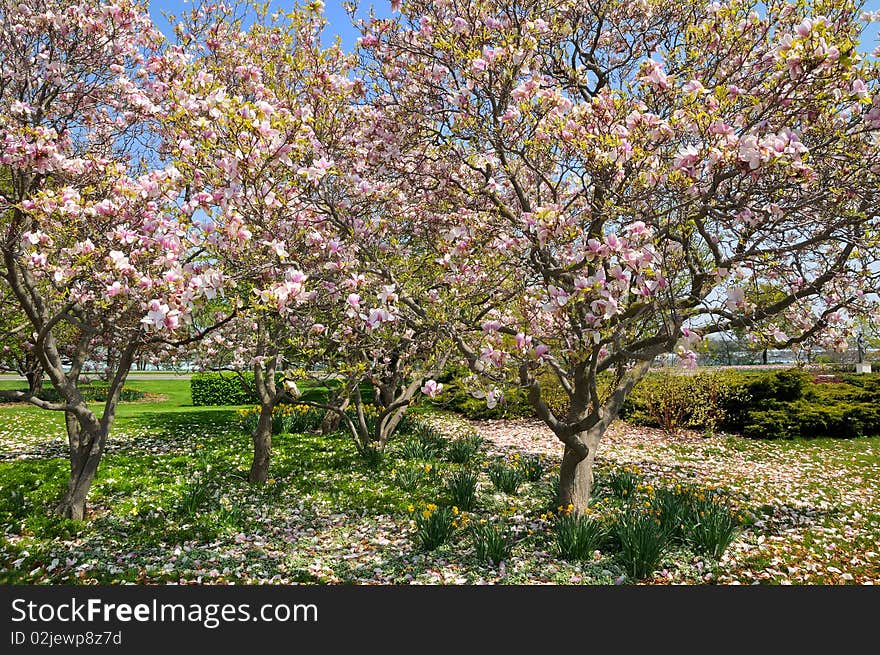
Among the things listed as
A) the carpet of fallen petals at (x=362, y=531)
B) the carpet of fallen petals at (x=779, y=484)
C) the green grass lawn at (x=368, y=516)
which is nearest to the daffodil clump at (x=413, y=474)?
the green grass lawn at (x=368, y=516)

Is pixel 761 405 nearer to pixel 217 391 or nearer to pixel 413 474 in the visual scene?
pixel 413 474

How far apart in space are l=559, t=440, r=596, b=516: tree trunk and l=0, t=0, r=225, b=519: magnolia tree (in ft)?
14.3

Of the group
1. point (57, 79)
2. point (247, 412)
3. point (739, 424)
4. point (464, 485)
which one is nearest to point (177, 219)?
point (57, 79)

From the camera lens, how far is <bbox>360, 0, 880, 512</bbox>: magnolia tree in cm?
358

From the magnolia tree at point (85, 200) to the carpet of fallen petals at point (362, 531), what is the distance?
1024 mm

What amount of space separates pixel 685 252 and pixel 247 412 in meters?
10.7

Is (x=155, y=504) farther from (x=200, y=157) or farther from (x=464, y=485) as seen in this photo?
(x=200, y=157)

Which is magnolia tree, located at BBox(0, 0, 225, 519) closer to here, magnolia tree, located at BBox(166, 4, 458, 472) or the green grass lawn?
magnolia tree, located at BBox(166, 4, 458, 472)

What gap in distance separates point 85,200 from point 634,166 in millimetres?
4185

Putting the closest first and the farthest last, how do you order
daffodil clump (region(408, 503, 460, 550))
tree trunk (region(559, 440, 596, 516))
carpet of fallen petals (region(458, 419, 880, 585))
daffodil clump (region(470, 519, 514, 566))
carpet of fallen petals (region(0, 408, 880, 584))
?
carpet of fallen petals (region(0, 408, 880, 584)) < daffodil clump (region(470, 519, 514, 566)) < carpet of fallen petals (region(458, 419, 880, 585)) < daffodil clump (region(408, 503, 460, 550)) < tree trunk (region(559, 440, 596, 516))

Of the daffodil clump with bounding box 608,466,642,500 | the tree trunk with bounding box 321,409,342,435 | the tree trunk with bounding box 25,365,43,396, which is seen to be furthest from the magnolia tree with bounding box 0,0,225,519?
the daffodil clump with bounding box 608,466,642,500

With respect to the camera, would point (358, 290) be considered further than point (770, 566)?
No

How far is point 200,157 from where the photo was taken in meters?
4.09

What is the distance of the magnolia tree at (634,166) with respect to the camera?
3.58 m
